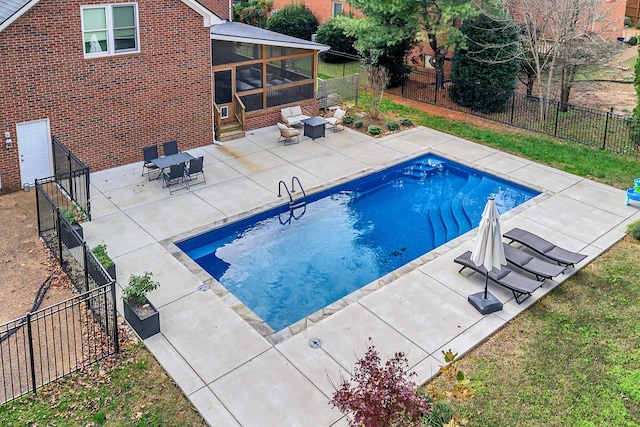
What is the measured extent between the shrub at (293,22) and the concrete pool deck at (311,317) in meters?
16.5

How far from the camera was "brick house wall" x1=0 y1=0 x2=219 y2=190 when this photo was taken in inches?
651

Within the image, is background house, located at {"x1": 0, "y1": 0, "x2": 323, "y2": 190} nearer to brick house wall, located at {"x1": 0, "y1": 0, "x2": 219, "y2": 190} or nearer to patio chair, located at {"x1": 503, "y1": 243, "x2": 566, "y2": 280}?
brick house wall, located at {"x1": 0, "y1": 0, "x2": 219, "y2": 190}

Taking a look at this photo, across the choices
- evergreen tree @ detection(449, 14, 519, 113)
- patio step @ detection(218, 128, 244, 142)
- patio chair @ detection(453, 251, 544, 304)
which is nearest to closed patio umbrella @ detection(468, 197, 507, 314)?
patio chair @ detection(453, 251, 544, 304)

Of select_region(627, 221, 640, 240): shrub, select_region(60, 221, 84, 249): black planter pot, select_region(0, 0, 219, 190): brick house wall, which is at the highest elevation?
select_region(0, 0, 219, 190): brick house wall

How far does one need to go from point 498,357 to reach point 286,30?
28.5 meters

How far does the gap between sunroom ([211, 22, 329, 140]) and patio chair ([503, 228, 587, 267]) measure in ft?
35.2

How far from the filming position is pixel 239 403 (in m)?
10.1

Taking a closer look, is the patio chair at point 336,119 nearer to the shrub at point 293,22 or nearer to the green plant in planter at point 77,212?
the green plant in planter at point 77,212

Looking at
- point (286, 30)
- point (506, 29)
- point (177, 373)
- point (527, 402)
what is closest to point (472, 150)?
point (506, 29)

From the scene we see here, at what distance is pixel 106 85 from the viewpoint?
59.3 feet

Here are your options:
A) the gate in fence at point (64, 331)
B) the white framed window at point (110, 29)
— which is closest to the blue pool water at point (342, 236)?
the gate in fence at point (64, 331)

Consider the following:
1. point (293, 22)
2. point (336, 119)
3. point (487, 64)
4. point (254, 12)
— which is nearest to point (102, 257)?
point (336, 119)

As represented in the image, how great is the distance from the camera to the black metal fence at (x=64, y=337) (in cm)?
1048

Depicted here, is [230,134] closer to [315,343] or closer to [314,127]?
[314,127]
